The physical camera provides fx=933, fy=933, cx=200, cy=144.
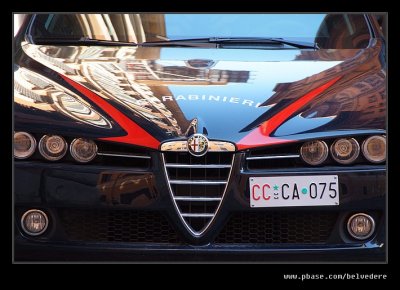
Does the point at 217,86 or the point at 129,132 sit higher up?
the point at 217,86

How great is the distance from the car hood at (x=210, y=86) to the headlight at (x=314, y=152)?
7 cm

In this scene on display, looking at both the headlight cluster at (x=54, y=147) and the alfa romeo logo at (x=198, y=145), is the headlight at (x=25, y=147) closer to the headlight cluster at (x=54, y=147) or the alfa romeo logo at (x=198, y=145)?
the headlight cluster at (x=54, y=147)

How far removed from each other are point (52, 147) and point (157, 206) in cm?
59

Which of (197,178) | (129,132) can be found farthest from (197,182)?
(129,132)

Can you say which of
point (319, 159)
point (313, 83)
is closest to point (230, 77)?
point (313, 83)

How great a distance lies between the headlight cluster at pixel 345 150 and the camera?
4477 mm

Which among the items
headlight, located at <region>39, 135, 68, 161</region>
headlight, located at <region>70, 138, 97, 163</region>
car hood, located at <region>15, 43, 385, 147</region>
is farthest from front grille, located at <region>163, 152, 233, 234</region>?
headlight, located at <region>39, 135, 68, 161</region>

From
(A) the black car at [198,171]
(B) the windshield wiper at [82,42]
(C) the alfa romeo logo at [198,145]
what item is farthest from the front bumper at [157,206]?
(B) the windshield wiper at [82,42]

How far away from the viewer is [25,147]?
14.8ft

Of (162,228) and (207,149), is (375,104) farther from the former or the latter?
(162,228)

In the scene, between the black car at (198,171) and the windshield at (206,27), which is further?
the windshield at (206,27)

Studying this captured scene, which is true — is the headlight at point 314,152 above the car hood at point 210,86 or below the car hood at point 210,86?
below

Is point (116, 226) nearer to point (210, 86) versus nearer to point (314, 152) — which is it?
point (210, 86)

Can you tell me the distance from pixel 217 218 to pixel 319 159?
1.87 feet
